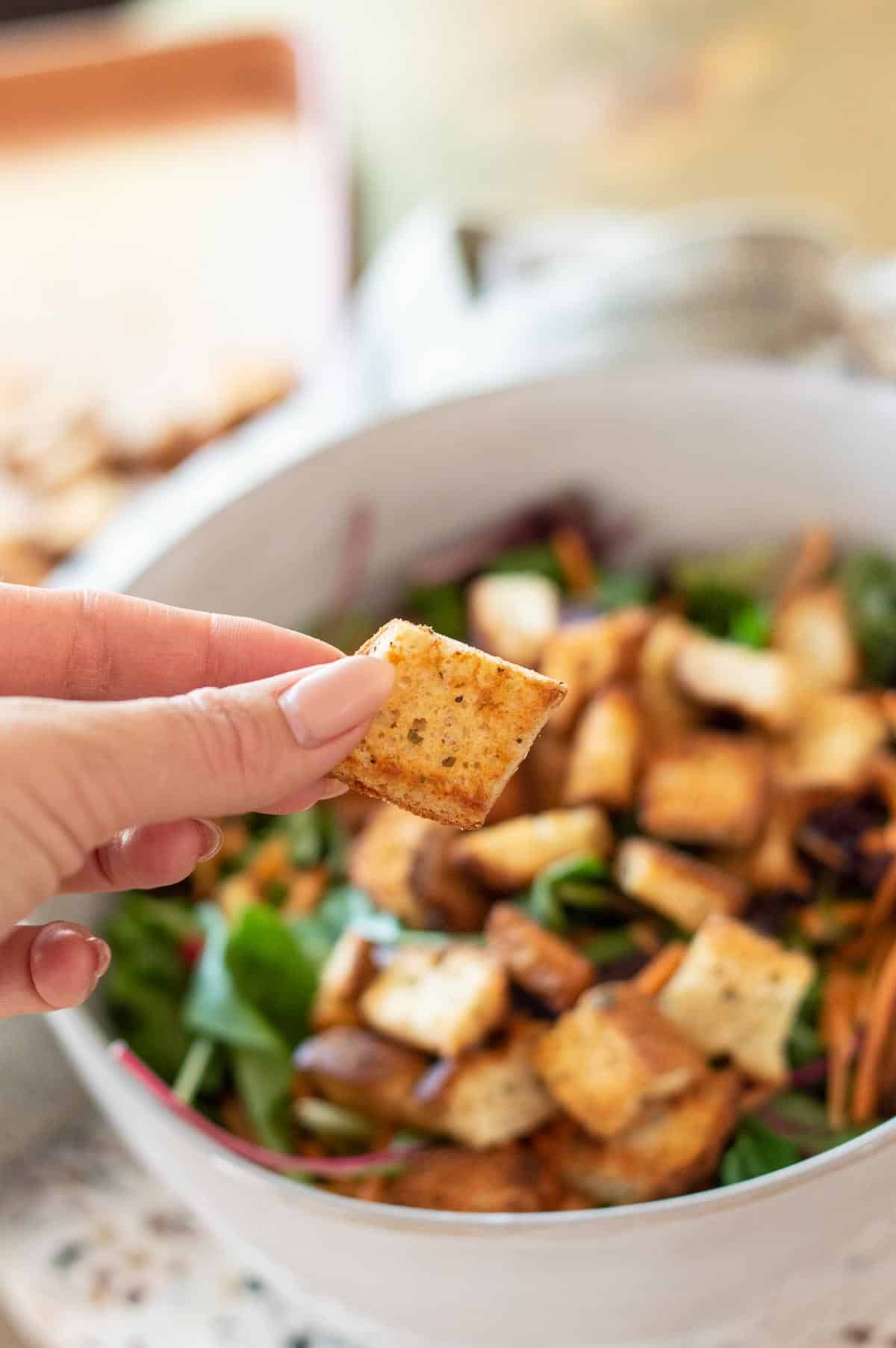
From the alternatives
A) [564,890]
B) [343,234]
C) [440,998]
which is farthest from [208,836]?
[343,234]

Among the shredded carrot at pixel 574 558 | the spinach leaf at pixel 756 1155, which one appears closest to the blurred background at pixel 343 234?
the shredded carrot at pixel 574 558

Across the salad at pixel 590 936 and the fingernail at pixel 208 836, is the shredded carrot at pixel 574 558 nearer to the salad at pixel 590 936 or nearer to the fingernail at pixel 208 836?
the salad at pixel 590 936

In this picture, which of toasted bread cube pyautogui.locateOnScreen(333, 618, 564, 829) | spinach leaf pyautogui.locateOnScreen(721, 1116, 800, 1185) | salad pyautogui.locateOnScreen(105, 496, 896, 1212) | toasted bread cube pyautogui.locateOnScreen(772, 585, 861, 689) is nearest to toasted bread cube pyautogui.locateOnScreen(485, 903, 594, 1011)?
salad pyautogui.locateOnScreen(105, 496, 896, 1212)

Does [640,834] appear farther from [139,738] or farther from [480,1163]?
[139,738]

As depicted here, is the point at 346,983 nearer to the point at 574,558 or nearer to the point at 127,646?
the point at 127,646

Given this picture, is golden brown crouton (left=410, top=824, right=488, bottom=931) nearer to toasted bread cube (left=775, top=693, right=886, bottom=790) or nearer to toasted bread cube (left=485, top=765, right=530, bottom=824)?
toasted bread cube (left=485, top=765, right=530, bottom=824)
